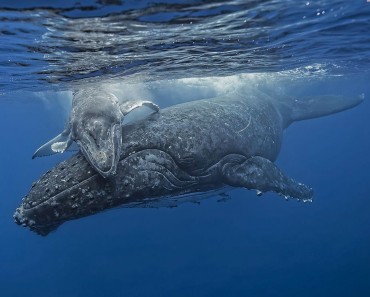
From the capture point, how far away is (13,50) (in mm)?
12539

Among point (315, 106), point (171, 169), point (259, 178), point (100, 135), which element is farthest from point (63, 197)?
point (315, 106)

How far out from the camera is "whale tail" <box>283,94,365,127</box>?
1580 centimetres

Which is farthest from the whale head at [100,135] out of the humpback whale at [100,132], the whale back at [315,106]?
the whale back at [315,106]

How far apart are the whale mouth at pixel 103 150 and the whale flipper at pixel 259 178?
9.47 feet

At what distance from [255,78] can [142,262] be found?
25.4m

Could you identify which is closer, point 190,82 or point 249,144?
point 249,144

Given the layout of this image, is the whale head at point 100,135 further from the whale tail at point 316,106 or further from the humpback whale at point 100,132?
the whale tail at point 316,106

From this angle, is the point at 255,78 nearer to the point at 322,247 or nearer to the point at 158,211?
the point at 158,211

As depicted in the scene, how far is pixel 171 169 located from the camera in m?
8.32

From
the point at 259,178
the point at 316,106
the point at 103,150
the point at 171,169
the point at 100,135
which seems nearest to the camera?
the point at 103,150

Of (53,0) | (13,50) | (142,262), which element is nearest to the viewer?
(53,0)

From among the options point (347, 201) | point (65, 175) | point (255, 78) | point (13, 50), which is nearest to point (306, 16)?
point (65, 175)

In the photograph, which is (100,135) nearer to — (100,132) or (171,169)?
(100,132)

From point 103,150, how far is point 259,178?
382cm
